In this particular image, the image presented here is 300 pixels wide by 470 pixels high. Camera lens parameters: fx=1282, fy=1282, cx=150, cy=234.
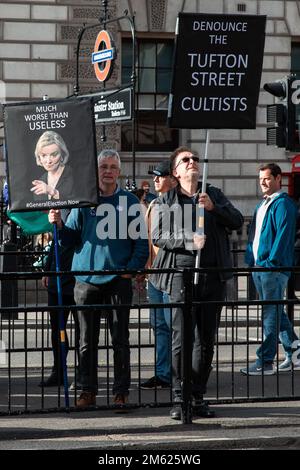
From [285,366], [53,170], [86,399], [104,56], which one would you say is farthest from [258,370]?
[104,56]

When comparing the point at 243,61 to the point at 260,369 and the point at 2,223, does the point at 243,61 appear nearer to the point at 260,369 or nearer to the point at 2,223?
the point at 260,369

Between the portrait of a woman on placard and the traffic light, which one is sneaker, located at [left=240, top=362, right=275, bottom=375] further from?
the traffic light

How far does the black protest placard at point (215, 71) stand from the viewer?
9.30 metres

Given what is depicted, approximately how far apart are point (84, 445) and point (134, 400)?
1905 millimetres

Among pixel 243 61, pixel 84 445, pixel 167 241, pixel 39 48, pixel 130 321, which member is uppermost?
pixel 39 48

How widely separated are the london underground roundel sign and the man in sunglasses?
12.6 meters

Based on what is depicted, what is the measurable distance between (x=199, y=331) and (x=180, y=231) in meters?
0.79

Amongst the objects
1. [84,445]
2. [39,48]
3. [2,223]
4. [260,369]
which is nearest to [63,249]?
[260,369]

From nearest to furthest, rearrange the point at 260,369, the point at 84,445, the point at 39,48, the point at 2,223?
the point at 84,445
the point at 260,369
the point at 2,223
the point at 39,48

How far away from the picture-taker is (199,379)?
8.88 meters

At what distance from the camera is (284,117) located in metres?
15.0

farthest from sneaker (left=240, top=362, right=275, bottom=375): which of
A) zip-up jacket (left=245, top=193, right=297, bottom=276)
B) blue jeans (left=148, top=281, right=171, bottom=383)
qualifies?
zip-up jacket (left=245, top=193, right=297, bottom=276)

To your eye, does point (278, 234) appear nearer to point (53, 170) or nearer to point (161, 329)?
point (161, 329)

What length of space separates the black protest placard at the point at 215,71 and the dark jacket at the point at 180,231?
0.55 meters
